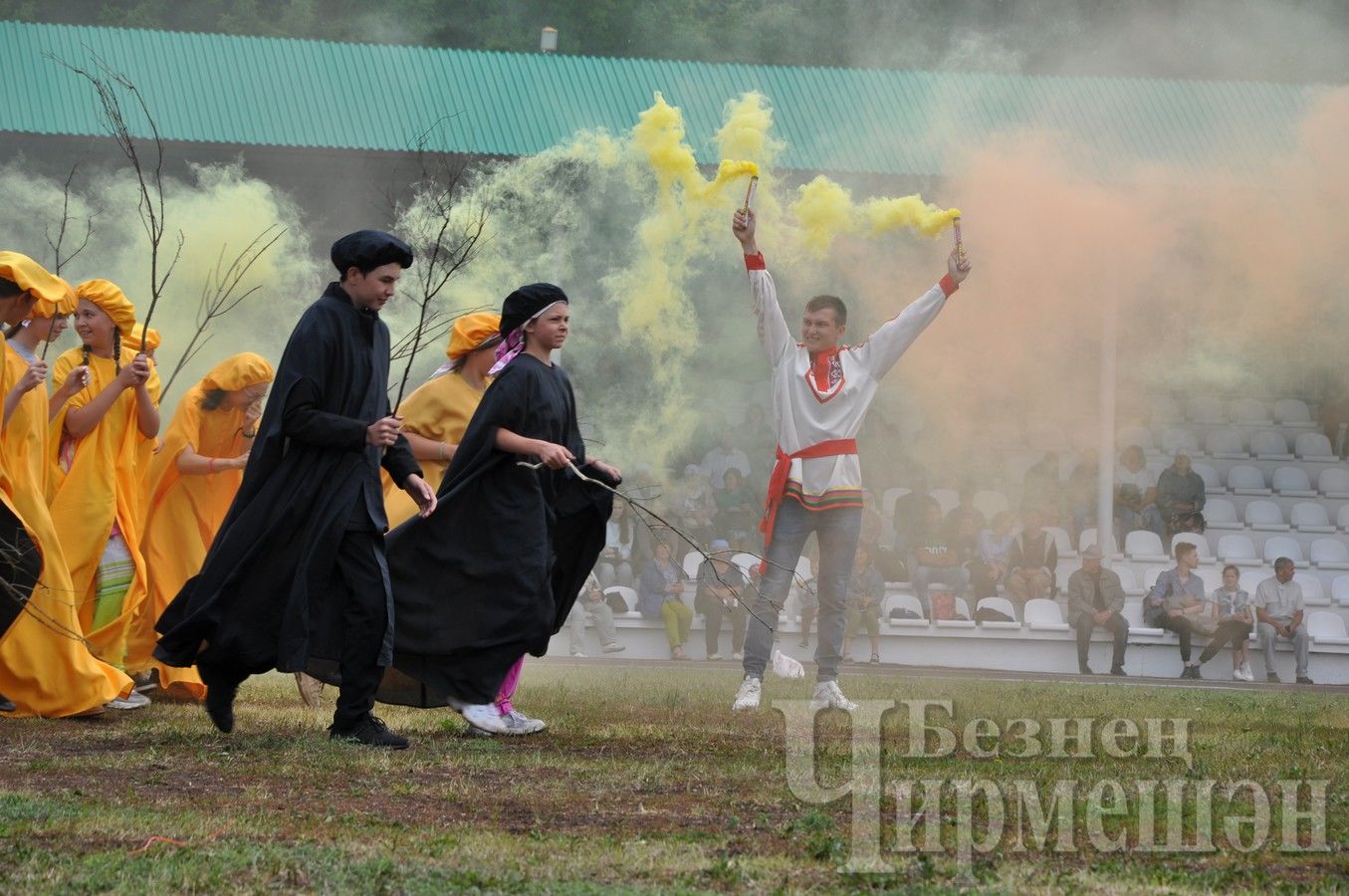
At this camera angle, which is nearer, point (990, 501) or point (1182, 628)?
point (1182, 628)

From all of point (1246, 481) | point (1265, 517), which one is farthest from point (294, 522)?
point (1246, 481)

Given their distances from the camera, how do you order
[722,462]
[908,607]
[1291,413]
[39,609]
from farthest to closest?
1. [1291,413]
2. [722,462]
3. [908,607]
4. [39,609]

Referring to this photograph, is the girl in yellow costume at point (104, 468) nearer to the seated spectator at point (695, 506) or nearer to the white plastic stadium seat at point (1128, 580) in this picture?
the seated spectator at point (695, 506)

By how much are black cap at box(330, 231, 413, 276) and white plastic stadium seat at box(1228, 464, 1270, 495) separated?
14.2 meters


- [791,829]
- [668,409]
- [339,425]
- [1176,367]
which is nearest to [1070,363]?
[1176,367]

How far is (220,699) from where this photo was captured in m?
6.68

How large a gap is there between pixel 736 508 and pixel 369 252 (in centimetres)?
968

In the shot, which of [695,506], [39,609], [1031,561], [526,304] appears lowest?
[39,609]

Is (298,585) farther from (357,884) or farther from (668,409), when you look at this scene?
(668,409)

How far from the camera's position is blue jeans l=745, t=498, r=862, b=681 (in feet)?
27.6

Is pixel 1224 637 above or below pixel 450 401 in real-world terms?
below

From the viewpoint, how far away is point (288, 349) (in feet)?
21.6

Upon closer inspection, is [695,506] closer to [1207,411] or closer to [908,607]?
[908,607]

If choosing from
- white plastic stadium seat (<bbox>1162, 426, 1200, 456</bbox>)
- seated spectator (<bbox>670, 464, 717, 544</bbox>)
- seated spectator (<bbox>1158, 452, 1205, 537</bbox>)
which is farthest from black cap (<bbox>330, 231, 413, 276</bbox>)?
white plastic stadium seat (<bbox>1162, 426, 1200, 456</bbox>)
